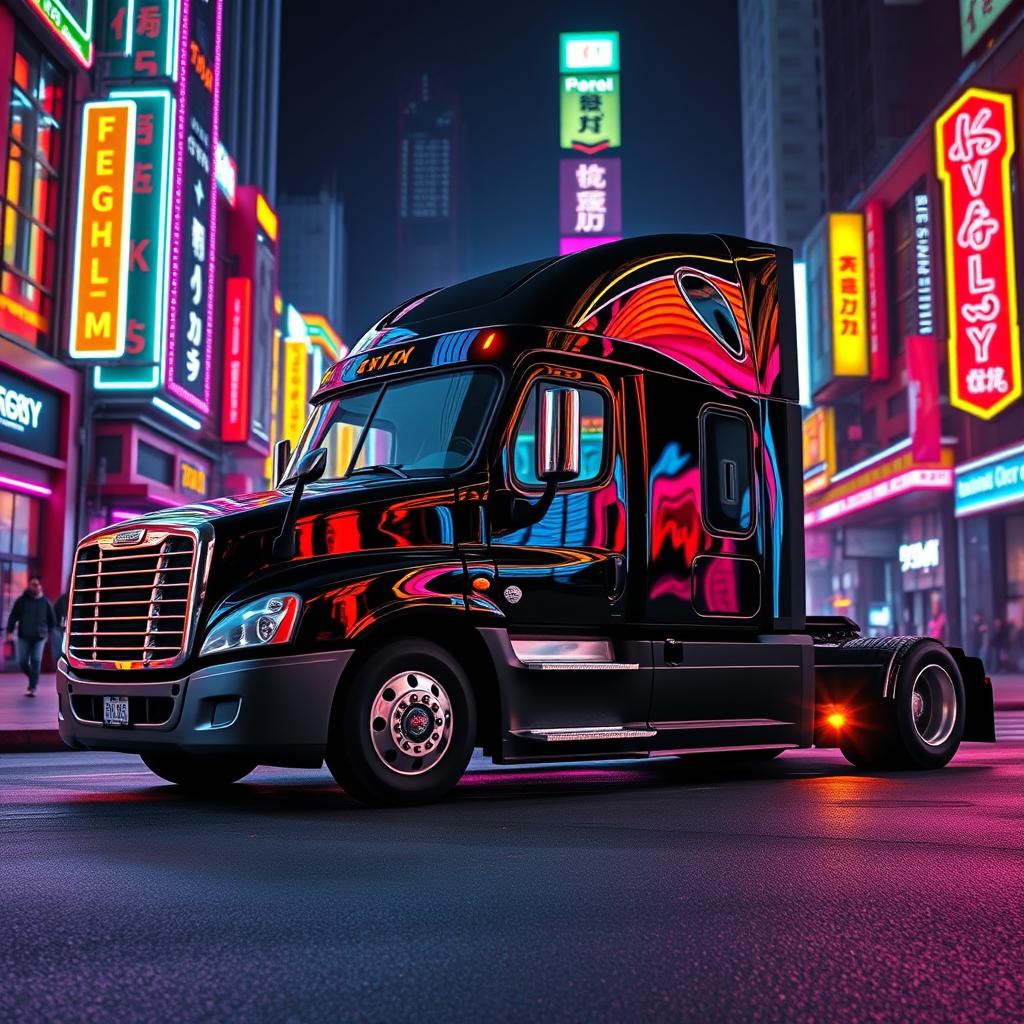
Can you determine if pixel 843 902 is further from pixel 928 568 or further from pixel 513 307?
pixel 928 568

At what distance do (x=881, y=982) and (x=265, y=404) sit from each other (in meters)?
47.1

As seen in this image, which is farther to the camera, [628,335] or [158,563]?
[628,335]

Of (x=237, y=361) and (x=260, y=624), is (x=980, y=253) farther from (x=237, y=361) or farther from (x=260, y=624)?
(x=260, y=624)

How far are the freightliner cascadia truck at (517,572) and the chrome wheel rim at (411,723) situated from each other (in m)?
0.01

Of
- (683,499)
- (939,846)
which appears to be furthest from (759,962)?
(683,499)

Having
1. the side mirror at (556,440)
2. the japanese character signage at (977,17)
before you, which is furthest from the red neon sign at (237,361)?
the side mirror at (556,440)

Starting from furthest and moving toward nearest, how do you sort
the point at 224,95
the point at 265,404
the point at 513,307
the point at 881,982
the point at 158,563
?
1. the point at 224,95
2. the point at 265,404
3. the point at 513,307
4. the point at 158,563
5. the point at 881,982

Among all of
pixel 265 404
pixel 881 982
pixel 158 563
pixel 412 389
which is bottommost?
pixel 881 982

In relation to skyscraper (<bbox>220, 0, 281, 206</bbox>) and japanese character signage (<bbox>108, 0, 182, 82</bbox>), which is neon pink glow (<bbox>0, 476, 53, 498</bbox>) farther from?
skyscraper (<bbox>220, 0, 281, 206</bbox>)

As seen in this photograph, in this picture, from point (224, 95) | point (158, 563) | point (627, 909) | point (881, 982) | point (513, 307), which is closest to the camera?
point (881, 982)

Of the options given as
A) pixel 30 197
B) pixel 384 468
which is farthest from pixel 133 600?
pixel 30 197

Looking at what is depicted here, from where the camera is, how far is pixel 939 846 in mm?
6539

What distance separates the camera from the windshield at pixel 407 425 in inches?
340

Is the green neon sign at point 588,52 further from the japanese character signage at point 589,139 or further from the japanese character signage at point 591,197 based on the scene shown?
the japanese character signage at point 591,197
